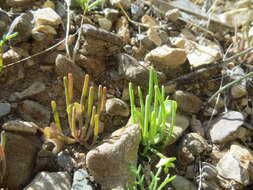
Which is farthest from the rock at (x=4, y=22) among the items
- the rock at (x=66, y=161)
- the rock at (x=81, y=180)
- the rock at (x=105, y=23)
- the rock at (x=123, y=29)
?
the rock at (x=81, y=180)

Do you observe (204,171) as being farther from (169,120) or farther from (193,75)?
(193,75)

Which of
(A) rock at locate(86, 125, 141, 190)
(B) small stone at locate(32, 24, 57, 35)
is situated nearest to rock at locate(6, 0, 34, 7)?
(B) small stone at locate(32, 24, 57, 35)

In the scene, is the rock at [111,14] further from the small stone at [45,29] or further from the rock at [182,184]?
the rock at [182,184]

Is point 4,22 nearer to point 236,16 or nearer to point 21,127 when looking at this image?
point 21,127

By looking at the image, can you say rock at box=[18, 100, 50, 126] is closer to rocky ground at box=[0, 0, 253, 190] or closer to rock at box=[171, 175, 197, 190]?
rocky ground at box=[0, 0, 253, 190]

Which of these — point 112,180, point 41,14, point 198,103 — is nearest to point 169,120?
point 198,103

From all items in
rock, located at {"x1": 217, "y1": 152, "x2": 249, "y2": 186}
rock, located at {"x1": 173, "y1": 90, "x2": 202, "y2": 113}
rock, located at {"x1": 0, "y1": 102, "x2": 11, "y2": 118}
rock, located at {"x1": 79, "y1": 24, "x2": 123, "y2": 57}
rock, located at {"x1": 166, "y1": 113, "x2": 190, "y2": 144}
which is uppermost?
rock, located at {"x1": 79, "y1": 24, "x2": 123, "y2": 57}

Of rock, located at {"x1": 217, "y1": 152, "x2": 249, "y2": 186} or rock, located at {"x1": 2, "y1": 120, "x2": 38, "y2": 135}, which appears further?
rock, located at {"x1": 217, "y1": 152, "x2": 249, "y2": 186}
